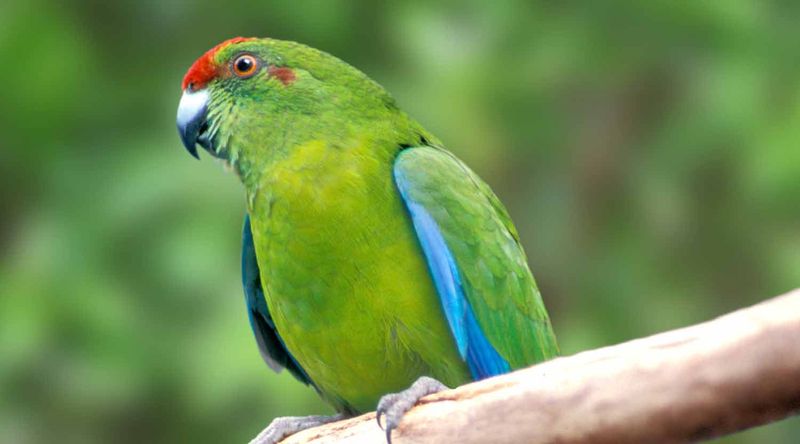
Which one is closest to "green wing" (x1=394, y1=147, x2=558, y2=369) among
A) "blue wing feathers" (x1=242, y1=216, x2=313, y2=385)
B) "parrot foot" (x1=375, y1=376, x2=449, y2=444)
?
"parrot foot" (x1=375, y1=376, x2=449, y2=444)

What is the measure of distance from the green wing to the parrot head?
0.60 feet

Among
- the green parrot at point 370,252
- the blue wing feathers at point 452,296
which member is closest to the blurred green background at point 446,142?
the green parrot at point 370,252

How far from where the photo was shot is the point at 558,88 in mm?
4242

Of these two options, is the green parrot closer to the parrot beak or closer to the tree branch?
the parrot beak

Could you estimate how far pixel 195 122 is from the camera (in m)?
2.53

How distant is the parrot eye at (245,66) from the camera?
8.21 feet

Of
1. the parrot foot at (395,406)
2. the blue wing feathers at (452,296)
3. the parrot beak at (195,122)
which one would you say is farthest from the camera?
the parrot beak at (195,122)

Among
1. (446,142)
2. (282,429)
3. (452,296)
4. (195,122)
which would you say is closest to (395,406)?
(452,296)

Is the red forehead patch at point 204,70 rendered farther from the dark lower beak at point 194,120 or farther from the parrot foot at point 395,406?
the parrot foot at point 395,406

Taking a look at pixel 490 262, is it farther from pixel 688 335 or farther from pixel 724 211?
pixel 724 211

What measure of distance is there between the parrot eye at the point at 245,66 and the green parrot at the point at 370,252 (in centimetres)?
5

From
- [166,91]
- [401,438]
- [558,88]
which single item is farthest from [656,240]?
[401,438]

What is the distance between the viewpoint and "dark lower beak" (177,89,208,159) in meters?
2.52

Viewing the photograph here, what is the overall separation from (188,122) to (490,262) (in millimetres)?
740
